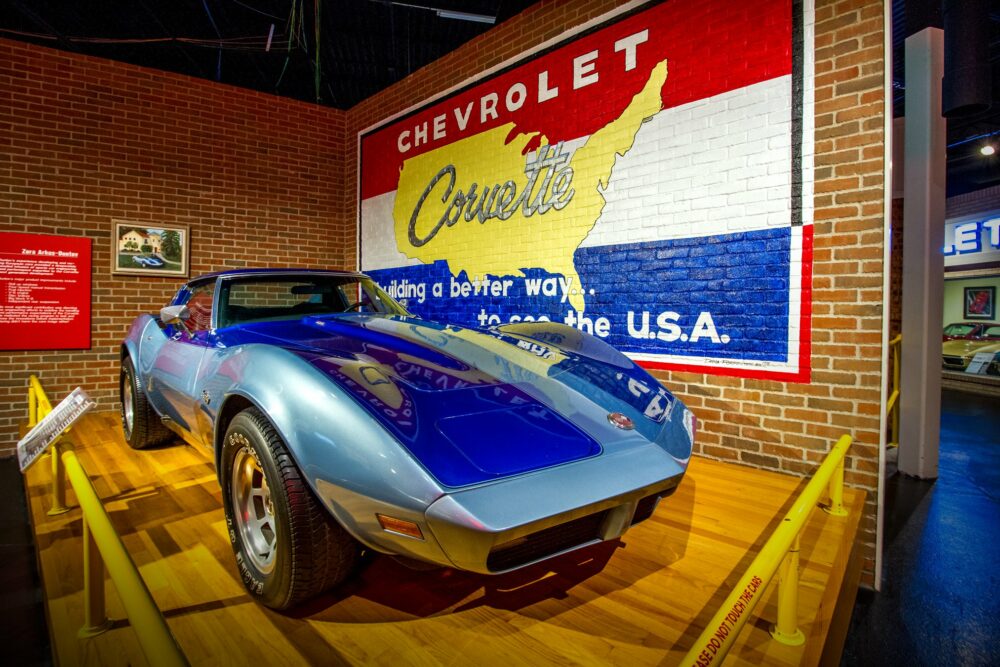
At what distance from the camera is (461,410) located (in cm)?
148

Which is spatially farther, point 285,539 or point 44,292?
point 44,292

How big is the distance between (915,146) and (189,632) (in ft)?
17.8

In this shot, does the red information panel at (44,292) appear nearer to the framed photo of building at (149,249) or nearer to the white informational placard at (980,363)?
the framed photo of building at (149,249)

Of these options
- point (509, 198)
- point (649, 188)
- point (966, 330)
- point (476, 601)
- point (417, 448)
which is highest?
point (509, 198)

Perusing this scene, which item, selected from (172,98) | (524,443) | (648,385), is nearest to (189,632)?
(524,443)

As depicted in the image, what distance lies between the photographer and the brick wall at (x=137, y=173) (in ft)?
15.9

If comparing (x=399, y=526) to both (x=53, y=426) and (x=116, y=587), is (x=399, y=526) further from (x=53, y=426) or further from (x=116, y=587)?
(x=53, y=426)

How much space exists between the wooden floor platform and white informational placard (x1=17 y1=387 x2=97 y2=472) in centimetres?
44

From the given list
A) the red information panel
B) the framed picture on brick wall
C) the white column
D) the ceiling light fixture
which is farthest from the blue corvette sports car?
the framed picture on brick wall

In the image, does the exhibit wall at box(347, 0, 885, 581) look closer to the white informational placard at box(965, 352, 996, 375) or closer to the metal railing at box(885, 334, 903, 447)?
the metal railing at box(885, 334, 903, 447)

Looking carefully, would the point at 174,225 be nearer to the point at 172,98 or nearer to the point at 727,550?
the point at 172,98

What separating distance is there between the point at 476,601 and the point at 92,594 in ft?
3.71

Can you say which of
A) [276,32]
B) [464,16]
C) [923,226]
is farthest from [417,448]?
[276,32]

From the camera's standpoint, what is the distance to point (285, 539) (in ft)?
4.64
